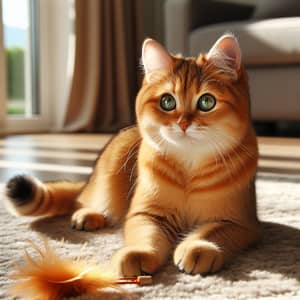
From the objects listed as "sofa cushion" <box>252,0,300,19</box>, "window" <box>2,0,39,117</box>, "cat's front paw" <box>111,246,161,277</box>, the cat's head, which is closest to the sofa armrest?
"sofa cushion" <box>252,0,300,19</box>

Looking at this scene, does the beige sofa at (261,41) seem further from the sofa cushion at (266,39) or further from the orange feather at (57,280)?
the orange feather at (57,280)

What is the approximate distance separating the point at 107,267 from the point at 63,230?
297 mm

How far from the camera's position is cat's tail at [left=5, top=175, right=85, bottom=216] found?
114cm

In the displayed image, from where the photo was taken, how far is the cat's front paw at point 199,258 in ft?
2.75

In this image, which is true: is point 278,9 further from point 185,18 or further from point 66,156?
point 66,156

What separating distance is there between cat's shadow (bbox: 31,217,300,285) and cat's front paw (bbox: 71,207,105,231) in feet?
0.06

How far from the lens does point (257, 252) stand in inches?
38.7

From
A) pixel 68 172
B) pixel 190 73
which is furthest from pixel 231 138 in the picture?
pixel 68 172

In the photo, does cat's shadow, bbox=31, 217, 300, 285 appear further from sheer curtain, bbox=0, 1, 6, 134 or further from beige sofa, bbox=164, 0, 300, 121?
sheer curtain, bbox=0, 1, 6, 134

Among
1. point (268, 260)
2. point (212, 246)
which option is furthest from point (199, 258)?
point (268, 260)

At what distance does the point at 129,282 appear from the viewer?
79 centimetres

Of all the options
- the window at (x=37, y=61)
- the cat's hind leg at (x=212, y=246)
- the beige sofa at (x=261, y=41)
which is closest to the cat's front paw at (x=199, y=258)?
the cat's hind leg at (x=212, y=246)

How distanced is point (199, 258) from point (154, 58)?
1.23 feet

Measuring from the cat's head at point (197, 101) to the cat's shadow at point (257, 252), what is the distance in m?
0.20
